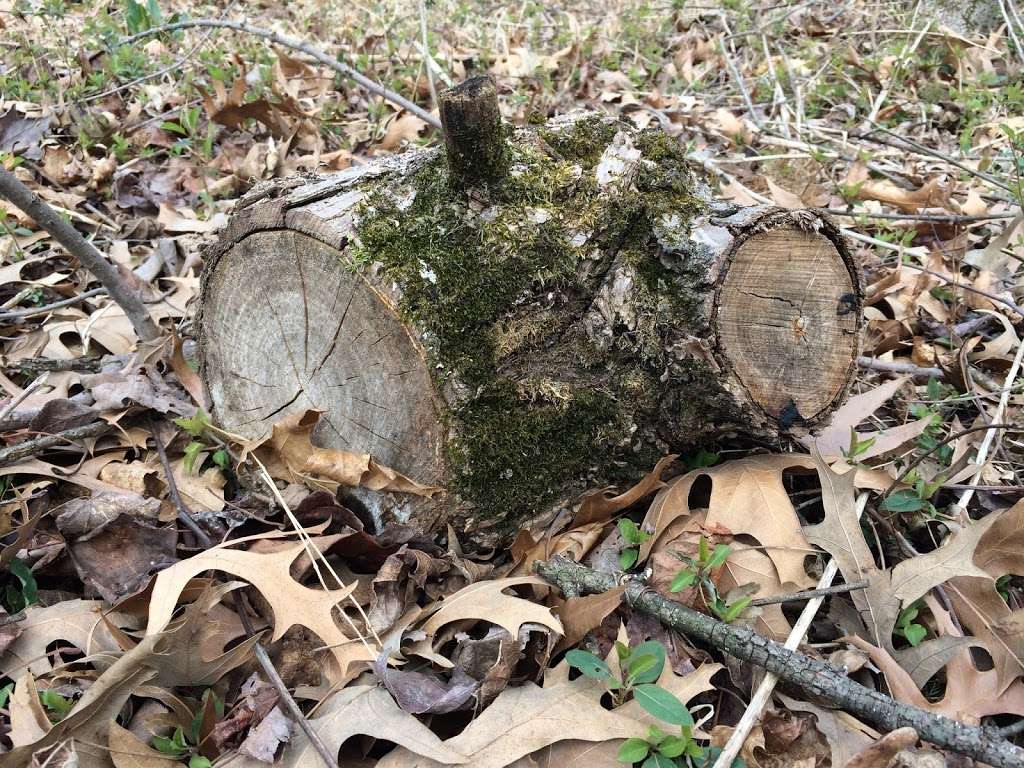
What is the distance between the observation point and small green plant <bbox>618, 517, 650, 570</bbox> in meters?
1.93

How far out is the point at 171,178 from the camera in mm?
3848

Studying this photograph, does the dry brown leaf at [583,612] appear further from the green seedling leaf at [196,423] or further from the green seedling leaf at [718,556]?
the green seedling leaf at [196,423]

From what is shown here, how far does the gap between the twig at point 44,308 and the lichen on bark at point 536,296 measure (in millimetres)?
1737

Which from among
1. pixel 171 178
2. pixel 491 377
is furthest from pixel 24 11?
pixel 491 377

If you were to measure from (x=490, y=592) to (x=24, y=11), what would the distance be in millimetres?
5266

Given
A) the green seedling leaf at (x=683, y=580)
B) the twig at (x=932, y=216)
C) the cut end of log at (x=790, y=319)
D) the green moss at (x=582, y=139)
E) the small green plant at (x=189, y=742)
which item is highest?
the green moss at (x=582, y=139)

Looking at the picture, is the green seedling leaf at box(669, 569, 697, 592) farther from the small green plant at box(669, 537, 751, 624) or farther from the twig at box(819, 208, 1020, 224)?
the twig at box(819, 208, 1020, 224)

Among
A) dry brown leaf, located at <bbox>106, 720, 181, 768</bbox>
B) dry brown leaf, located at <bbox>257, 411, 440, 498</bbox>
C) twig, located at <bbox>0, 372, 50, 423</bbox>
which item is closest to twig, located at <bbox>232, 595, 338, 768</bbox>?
dry brown leaf, located at <bbox>106, 720, 181, 768</bbox>

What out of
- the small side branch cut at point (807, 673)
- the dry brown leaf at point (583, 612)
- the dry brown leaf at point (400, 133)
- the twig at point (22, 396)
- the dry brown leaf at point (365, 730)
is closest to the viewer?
the small side branch cut at point (807, 673)

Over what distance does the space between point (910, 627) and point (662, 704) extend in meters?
0.67

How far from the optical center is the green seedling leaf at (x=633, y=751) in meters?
1.45

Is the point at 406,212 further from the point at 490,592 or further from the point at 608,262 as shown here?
the point at 490,592

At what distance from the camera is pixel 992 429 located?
224cm

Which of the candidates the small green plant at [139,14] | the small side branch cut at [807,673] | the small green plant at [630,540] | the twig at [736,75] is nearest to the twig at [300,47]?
the small green plant at [139,14]
